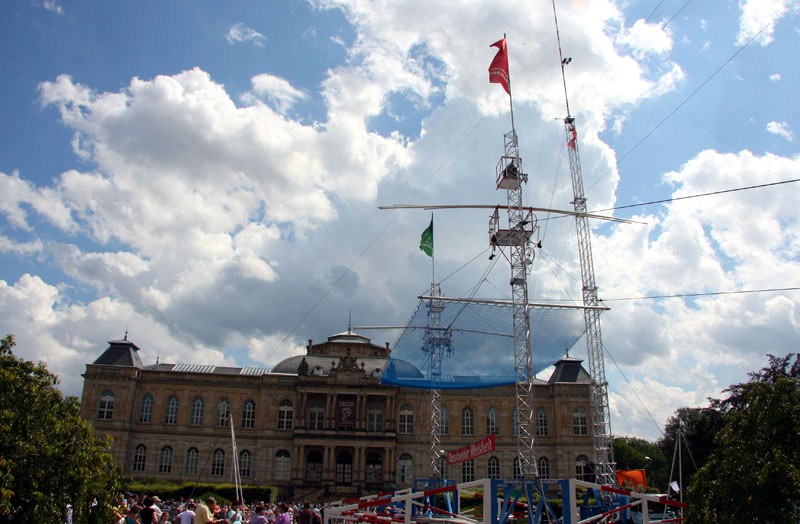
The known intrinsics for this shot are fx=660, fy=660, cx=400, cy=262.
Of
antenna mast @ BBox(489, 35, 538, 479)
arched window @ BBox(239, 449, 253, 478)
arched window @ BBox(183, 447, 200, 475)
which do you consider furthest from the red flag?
arched window @ BBox(183, 447, 200, 475)

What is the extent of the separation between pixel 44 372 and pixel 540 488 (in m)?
15.7

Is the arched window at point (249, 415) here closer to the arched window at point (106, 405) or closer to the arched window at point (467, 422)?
the arched window at point (106, 405)

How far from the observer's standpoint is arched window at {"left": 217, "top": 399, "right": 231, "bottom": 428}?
63.5 metres

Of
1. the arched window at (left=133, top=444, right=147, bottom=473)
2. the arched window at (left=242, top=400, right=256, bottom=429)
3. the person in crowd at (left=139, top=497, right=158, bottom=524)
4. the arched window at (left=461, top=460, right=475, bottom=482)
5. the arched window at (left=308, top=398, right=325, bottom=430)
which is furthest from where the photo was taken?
the arched window at (left=461, top=460, right=475, bottom=482)

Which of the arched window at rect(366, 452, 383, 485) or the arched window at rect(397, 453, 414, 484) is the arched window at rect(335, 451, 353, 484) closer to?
the arched window at rect(366, 452, 383, 485)

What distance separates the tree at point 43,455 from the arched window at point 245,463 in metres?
50.9

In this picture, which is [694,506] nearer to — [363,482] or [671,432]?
[363,482]

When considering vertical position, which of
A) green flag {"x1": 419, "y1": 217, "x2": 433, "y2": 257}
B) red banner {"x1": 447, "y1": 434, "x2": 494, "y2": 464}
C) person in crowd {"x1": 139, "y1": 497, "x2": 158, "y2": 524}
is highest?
green flag {"x1": 419, "y1": 217, "x2": 433, "y2": 257}

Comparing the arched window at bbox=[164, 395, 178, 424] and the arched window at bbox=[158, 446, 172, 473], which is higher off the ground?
A: the arched window at bbox=[164, 395, 178, 424]

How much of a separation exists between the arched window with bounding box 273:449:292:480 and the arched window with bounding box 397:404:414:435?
36.3 feet

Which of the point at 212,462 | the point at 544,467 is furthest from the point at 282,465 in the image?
the point at 544,467

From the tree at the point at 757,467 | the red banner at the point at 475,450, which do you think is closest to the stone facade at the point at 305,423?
the red banner at the point at 475,450

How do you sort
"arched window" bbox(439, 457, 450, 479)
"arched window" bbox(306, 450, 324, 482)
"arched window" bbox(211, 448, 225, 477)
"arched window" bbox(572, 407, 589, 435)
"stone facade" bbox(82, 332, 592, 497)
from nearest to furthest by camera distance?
1. "arched window" bbox(439, 457, 450, 479)
2. "stone facade" bbox(82, 332, 592, 497)
3. "arched window" bbox(211, 448, 225, 477)
4. "arched window" bbox(306, 450, 324, 482)
5. "arched window" bbox(572, 407, 589, 435)

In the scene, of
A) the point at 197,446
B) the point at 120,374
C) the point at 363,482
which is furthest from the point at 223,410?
the point at 363,482
